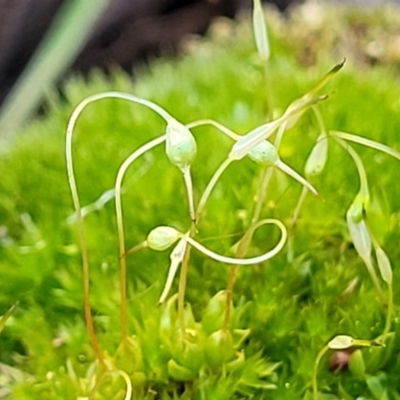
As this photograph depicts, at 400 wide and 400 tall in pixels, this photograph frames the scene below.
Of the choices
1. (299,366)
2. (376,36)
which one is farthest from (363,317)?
(376,36)

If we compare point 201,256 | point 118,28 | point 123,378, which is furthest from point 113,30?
point 123,378

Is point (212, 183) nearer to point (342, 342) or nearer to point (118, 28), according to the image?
point (342, 342)

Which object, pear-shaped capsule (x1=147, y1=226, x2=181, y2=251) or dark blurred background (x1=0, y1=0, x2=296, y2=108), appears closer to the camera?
pear-shaped capsule (x1=147, y1=226, x2=181, y2=251)

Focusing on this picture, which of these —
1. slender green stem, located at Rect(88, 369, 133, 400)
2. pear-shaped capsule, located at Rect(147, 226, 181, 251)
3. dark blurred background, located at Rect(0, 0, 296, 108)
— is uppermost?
pear-shaped capsule, located at Rect(147, 226, 181, 251)

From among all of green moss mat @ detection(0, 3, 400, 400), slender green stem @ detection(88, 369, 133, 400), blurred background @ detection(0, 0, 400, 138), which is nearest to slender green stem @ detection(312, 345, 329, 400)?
green moss mat @ detection(0, 3, 400, 400)

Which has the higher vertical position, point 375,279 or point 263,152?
point 263,152

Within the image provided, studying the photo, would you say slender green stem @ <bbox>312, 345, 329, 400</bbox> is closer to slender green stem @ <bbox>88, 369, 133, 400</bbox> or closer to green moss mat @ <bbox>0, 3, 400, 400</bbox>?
green moss mat @ <bbox>0, 3, 400, 400</bbox>

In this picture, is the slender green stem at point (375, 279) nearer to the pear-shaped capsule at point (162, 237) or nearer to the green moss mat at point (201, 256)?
the green moss mat at point (201, 256)

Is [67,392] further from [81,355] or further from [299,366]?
[299,366]
